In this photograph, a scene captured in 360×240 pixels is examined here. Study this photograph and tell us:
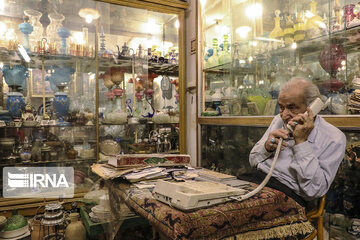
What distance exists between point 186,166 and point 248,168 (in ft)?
3.96

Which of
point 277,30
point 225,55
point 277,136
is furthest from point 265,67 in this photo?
point 277,136

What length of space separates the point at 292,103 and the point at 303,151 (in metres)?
0.33

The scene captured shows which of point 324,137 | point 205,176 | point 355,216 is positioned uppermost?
point 324,137

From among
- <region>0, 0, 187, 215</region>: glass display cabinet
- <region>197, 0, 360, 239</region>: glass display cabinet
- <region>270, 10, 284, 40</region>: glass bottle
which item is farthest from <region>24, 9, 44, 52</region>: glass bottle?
<region>270, 10, 284, 40</region>: glass bottle

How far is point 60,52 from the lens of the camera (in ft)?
10.3

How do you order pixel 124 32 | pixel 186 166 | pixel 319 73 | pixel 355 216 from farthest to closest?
pixel 124 32 → pixel 319 73 → pixel 355 216 → pixel 186 166

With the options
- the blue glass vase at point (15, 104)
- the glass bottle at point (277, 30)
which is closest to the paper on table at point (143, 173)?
the glass bottle at point (277, 30)

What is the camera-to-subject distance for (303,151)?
1.34 metres

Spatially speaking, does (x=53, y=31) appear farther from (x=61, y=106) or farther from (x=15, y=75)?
(x=61, y=106)

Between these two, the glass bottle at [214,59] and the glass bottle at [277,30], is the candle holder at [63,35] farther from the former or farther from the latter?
the glass bottle at [277,30]

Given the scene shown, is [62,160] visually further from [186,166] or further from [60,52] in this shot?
[186,166]

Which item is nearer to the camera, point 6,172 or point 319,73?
point 319,73

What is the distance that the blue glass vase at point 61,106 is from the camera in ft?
10.1

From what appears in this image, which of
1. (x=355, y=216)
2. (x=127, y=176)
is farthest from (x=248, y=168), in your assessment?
(x=127, y=176)
